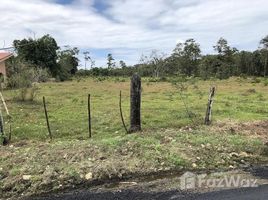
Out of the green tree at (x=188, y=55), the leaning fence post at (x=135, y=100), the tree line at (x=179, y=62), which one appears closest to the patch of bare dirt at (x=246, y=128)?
the leaning fence post at (x=135, y=100)

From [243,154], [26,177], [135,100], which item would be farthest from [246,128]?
[26,177]

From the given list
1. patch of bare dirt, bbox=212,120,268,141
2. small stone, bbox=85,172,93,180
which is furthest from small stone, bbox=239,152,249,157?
small stone, bbox=85,172,93,180

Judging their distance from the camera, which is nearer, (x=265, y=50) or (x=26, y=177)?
(x=26, y=177)

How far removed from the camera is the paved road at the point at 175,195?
5363mm

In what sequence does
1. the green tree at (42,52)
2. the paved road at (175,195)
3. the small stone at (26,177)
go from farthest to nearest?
the green tree at (42,52)
the small stone at (26,177)
the paved road at (175,195)

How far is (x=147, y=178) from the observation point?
646 cm

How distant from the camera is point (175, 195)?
553cm

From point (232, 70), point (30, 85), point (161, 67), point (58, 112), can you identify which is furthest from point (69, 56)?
point (58, 112)

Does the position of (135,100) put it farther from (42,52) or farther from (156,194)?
(42,52)

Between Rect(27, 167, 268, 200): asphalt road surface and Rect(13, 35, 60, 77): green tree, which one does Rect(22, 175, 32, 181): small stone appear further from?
Rect(13, 35, 60, 77): green tree

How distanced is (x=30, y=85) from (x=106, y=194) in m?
17.4

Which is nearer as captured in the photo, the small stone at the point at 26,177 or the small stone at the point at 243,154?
the small stone at the point at 26,177

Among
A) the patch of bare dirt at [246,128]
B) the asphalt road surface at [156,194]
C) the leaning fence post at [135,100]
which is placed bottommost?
the asphalt road surface at [156,194]

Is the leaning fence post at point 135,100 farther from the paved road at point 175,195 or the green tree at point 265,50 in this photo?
the green tree at point 265,50
